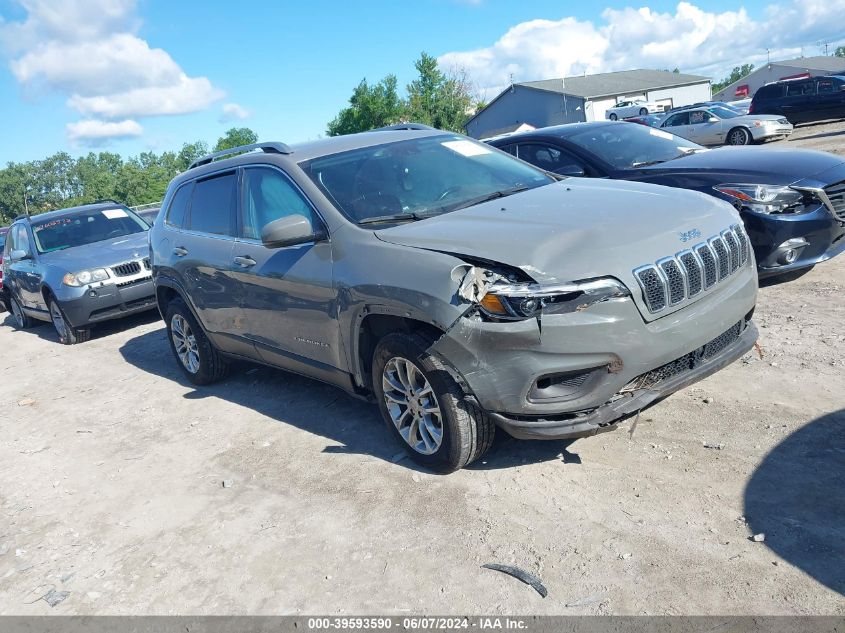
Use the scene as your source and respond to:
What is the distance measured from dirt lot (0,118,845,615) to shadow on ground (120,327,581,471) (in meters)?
0.02

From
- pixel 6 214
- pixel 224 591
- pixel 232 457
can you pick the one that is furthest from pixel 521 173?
pixel 6 214

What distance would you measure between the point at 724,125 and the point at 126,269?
20.4 m

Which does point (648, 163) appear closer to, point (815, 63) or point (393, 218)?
point (393, 218)

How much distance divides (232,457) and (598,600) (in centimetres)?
295

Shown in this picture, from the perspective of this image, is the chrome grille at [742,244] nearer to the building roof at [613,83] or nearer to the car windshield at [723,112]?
the car windshield at [723,112]

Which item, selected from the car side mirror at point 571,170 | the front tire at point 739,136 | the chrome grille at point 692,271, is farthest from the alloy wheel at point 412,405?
the front tire at point 739,136

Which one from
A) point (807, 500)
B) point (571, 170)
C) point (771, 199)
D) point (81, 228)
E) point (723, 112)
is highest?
point (81, 228)

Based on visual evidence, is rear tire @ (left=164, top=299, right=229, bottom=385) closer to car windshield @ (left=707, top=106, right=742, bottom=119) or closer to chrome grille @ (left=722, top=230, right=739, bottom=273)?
chrome grille @ (left=722, top=230, right=739, bottom=273)

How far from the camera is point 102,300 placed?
9.59 meters

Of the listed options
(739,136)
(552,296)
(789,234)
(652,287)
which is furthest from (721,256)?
(739,136)

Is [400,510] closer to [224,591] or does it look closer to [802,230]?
[224,591]

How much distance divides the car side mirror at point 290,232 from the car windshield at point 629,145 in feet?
12.4

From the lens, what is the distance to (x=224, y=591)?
3.46 m

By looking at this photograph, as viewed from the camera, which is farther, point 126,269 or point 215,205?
point 126,269
